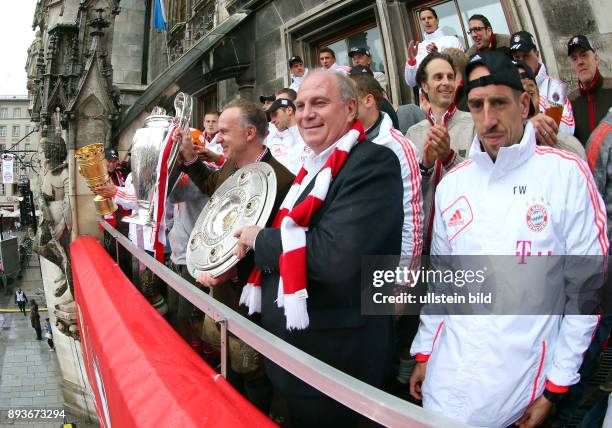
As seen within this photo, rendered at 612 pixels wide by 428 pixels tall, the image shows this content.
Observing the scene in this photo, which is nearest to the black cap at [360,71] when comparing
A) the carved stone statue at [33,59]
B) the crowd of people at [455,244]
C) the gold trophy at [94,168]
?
the crowd of people at [455,244]

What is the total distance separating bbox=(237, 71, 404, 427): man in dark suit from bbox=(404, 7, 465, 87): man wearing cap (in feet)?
10.9

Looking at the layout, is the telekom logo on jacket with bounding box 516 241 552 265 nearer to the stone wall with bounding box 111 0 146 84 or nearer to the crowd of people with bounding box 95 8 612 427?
the crowd of people with bounding box 95 8 612 427

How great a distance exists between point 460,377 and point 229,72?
9.04 metres

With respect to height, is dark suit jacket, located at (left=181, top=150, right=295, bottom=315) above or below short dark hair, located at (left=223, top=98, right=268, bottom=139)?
below

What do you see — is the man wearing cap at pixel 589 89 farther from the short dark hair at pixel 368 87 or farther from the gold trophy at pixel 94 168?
the gold trophy at pixel 94 168

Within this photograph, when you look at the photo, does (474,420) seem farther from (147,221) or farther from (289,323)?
(147,221)

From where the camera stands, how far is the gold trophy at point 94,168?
156 inches

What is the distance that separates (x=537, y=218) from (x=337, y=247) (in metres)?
0.70

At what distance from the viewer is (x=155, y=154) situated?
3.05 metres

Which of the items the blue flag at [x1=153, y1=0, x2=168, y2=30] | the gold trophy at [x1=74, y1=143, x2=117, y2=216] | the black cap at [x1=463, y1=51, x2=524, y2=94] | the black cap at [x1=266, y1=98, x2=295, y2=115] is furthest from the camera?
the blue flag at [x1=153, y1=0, x2=168, y2=30]

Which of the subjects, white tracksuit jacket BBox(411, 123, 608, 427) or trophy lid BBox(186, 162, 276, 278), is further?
trophy lid BBox(186, 162, 276, 278)

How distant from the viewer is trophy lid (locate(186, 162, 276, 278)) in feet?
7.18

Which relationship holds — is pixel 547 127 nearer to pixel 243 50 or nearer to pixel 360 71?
pixel 360 71

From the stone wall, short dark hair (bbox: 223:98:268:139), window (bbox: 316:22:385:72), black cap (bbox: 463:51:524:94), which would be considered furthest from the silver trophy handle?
the stone wall
